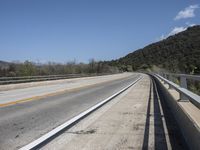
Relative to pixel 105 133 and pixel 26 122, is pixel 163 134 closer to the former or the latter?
pixel 105 133

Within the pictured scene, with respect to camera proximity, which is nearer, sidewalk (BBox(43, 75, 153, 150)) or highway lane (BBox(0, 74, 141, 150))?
sidewalk (BBox(43, 75, 153, 150))

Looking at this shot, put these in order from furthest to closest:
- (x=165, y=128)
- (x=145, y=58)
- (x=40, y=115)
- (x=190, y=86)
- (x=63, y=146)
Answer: (x=145, y=58) → (x=190, y=86) → (x=40, y=115) → (x=165, y=128) → (x=63, y=146)

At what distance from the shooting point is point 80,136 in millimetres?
7344

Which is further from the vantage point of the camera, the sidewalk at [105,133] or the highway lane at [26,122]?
the highway lane at [26,122]

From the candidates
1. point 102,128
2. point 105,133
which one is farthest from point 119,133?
point 102,128

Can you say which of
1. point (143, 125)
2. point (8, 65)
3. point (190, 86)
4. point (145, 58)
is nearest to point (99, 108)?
point (143, 125)

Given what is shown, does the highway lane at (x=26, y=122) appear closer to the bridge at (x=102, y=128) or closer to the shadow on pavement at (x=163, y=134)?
the bridge at (x=102, y=128)

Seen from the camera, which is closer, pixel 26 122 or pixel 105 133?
pixel 105 133

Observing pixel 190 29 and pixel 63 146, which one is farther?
pixel 190 29

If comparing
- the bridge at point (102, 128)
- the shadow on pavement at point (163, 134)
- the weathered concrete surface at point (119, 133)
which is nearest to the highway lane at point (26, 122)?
the bridge at point (102, 128)

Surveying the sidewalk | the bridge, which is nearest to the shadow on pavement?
the bridge

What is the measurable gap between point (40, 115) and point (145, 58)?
7071 inches

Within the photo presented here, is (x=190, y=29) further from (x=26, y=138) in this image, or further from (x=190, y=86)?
(x=26, y=138)

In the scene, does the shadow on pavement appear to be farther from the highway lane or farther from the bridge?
the highway lane
